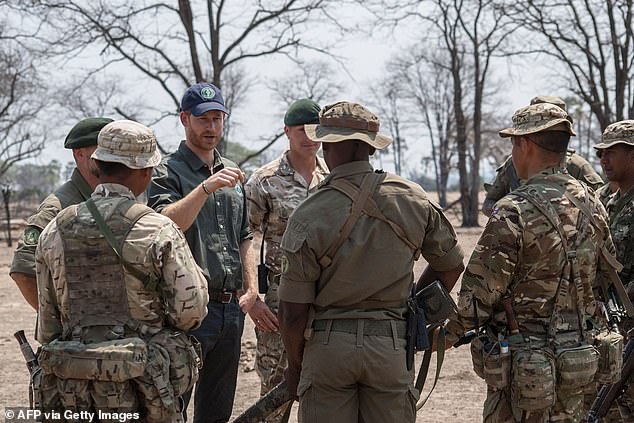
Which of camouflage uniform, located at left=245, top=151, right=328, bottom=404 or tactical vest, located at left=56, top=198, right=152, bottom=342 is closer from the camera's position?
tactical vest, located at left=56, top=198, right=152, bottom=342

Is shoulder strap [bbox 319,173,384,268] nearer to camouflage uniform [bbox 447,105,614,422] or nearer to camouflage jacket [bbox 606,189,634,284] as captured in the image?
camouflage uniform [bbox 447,105,614,422]

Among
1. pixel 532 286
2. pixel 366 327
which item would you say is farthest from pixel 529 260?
pixel 366 327

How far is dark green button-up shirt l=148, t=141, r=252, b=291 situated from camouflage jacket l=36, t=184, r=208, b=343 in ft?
2.55

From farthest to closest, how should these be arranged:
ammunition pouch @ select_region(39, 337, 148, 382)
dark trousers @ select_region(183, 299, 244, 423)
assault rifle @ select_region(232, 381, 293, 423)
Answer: dark trousers @ select_region(183, 299, 244, 423)
assault rifle @ select_region(232, 381, 293, 423)
ammunition pouch @ select_region(39, 337, 148, 382)

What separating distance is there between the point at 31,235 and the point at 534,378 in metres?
2.62

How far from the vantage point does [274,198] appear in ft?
17.0

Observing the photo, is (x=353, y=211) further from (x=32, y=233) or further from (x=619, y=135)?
(x=619, y=135)

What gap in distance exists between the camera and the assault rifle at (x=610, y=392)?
16.2ft

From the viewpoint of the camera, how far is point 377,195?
3.55 meters

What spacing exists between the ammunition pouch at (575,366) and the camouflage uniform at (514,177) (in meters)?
2.39

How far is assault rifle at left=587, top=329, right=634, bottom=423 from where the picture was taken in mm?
4930

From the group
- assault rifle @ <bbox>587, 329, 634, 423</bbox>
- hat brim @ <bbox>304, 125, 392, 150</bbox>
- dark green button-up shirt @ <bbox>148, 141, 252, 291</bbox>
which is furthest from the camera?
assault rifle @ <bbox>587, 329, 634, 423</bbox>

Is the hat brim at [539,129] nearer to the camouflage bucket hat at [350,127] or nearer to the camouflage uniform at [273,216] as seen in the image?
the camouflage bucket hat at [350,127]

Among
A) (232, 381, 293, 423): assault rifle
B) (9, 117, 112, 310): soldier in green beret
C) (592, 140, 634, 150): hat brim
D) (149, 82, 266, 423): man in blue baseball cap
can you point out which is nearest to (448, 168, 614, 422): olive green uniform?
(232, 381, 293, 423): assault rifle
